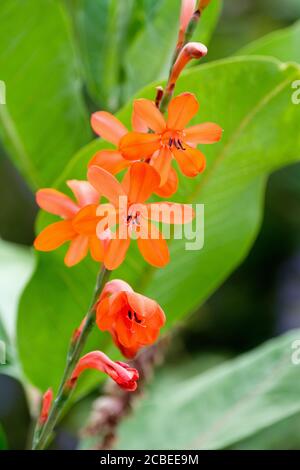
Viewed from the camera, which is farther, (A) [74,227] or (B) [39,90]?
(B) [39,90]

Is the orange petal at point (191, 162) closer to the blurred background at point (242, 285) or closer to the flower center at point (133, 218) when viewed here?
the flower center at point (133, 218)

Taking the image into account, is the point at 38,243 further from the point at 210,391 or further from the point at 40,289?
the point at 210,391

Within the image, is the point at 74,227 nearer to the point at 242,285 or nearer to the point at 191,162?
the point at 191,162

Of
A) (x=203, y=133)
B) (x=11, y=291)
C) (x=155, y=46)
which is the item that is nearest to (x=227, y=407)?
(x=11, y=291)

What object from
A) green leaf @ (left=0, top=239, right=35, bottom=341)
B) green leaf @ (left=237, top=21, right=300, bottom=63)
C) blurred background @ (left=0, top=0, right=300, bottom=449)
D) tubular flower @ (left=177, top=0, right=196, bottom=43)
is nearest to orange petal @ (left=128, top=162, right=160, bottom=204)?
tubular flower @ (left=177, top=0, right=196, bottom=43)

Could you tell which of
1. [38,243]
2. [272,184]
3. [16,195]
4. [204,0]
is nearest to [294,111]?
[204,0]

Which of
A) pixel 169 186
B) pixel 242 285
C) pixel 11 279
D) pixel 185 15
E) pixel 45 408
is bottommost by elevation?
pixel 45 408
